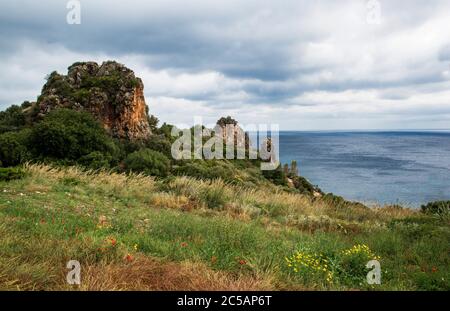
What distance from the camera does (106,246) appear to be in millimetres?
4797

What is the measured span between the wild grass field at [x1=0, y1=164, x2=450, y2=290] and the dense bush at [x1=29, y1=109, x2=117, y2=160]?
29.9 ft

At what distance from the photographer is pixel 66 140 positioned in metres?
20.1

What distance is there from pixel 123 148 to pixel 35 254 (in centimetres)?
2439

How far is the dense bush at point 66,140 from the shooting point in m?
19.8

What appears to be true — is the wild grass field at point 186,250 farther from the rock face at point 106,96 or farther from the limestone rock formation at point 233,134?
the limestone rock formation at point 233,134

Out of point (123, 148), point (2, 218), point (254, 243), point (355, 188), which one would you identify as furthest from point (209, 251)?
point (355, 188)

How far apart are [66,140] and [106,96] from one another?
37.3 ft

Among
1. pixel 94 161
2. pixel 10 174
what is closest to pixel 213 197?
pixel 10 174

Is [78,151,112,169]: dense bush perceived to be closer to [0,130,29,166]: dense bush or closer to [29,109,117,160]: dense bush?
[29,109,117,160]: dense bush

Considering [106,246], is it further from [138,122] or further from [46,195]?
[138,122]

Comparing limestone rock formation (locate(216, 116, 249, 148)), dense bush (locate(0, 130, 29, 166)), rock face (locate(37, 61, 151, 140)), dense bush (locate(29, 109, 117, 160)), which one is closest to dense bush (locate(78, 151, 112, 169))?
dense bush (locate(29, 109, 117, 160))

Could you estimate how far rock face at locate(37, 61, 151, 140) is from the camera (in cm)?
2953

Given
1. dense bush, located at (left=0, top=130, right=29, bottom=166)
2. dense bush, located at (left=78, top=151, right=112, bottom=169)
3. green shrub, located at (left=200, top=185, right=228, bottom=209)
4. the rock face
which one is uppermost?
the rock face

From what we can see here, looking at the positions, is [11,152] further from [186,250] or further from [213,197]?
[186,250]
